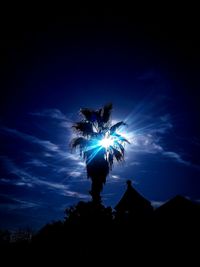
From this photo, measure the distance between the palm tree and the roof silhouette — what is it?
128 inches

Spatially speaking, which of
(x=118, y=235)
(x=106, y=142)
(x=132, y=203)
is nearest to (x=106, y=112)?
(x=106, y=142)

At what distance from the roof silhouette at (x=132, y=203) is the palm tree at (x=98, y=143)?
10.7ft

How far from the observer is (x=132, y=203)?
58.6ft

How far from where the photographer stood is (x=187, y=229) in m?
13.4

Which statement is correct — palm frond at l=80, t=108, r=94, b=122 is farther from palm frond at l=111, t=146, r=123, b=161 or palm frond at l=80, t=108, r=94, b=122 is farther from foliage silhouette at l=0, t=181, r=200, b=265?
foliage silhouette at l=0, t=181, r=200, b=265

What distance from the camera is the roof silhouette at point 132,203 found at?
1767 cm

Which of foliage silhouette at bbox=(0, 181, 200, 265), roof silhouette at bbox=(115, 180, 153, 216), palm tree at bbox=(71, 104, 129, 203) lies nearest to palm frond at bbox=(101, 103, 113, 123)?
palm tree at bbox=(71, 104, 129, 203)

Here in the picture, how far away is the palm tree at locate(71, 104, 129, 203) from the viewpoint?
16094 millimetres

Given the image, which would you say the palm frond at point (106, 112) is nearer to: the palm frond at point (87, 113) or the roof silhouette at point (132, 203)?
the palm frond at point (87, 113)

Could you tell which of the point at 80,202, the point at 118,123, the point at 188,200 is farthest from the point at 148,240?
the point at 118,123

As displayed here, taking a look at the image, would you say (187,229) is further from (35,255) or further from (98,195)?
(35,255)

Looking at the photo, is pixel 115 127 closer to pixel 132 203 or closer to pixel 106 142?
pixel 106 142

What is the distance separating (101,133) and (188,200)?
8.52m

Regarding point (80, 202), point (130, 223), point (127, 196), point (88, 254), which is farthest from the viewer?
point (127, 196)
